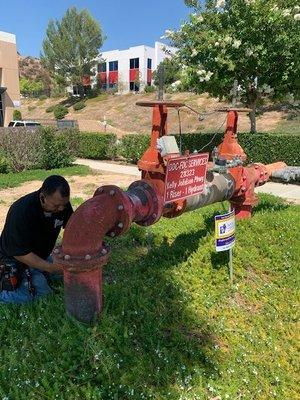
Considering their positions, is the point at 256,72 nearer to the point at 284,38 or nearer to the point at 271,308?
the point at 284,38

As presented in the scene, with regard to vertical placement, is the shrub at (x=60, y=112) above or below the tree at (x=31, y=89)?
below

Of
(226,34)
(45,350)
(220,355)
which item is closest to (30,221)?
(45,350)

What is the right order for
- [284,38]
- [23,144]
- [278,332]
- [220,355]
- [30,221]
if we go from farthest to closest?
[23,144] → [284,38] → [278,332] → [30,221] → [220,355]

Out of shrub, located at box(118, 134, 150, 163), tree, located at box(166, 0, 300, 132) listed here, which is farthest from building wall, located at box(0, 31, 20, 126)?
tree, located at box(166, 0, 300, 132)

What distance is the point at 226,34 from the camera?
11.7m

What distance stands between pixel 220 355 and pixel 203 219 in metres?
2.95

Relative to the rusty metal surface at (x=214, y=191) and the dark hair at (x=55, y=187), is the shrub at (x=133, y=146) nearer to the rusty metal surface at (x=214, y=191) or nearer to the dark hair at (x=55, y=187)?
the rusty metal surface at (x=214, y=191)

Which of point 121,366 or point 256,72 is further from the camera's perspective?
point 256,72

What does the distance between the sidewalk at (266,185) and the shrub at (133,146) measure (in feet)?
2.14

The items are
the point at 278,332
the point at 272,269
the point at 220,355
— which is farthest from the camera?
the point at 272,269

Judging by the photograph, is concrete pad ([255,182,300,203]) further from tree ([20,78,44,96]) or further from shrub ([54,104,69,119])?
tree ([20,78,44,96])

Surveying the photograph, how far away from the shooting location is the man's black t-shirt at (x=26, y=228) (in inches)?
127

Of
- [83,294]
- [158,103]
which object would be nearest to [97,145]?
[158,103]

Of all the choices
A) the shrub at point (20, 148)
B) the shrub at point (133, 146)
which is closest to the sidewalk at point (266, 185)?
the shrub at point (133, 146)
